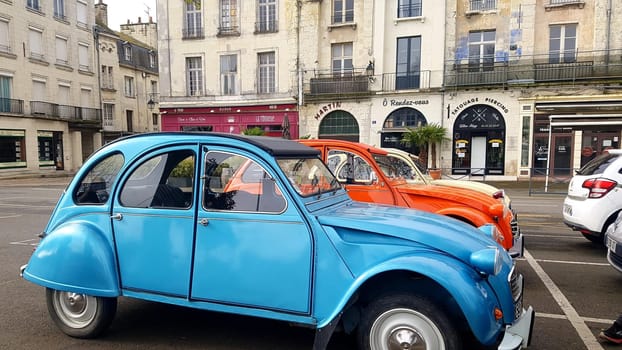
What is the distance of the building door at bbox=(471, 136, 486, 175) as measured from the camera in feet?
75.3

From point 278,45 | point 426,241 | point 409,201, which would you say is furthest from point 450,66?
point 426,241

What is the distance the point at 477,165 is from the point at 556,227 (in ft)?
46.2

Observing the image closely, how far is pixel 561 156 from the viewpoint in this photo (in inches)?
851

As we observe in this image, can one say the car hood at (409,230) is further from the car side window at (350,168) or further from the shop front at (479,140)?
→ the shop front at (479,140)

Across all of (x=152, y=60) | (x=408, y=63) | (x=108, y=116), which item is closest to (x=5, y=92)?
(x=108, y=116)

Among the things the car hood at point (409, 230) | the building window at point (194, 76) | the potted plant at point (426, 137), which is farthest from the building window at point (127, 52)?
the car hood at point (409, 230)

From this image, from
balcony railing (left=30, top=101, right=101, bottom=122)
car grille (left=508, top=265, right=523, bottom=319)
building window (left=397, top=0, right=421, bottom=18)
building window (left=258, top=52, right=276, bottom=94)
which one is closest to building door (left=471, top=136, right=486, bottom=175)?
building window (left=397, top=0, right=421, bottom=18)

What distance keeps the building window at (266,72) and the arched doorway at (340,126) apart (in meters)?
4.14

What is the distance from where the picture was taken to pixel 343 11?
980 inches

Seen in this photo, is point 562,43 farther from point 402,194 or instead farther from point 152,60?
point 152,60

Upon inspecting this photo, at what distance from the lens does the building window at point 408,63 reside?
78.3 feet

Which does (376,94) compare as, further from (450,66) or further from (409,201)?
(409,201)

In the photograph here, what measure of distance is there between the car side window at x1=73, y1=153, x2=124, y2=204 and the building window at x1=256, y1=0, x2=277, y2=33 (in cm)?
2378

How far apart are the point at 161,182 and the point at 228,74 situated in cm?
2479
